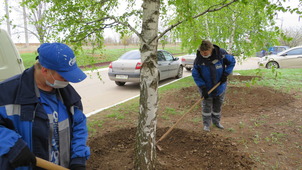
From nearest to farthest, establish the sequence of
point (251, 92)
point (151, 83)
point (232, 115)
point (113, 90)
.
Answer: point (151, 83)
point (232, 115)
point (251, 92)
point (113, 90)

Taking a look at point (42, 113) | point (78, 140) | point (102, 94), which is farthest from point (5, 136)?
point (102, 94)

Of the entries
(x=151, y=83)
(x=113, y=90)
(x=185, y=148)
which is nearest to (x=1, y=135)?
(x=151, y=83)

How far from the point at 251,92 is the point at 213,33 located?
2.30 m

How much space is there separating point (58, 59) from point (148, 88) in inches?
46.5

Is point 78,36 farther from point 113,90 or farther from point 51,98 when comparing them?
point 113,90

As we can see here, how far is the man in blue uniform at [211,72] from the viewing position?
13.0 feet

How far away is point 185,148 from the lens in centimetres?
342

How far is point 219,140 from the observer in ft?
12.0

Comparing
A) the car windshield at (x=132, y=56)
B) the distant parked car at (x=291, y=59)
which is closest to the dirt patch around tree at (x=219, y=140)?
the car windshield at (x=132, y=56)

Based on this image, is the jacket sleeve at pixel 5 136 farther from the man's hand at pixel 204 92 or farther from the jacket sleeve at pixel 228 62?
the jacket sleeve at pixel 228 62

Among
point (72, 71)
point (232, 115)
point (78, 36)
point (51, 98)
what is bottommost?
point (232, 115)

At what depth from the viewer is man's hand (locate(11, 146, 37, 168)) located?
1.37m

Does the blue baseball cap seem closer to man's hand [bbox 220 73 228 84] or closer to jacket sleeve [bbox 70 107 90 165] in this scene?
jacket sleeve [bbox 70 107 90 165]

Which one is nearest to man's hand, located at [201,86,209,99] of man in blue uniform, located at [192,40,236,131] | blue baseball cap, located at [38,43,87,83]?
man in blue uniform, located at [192,40,236,131]
